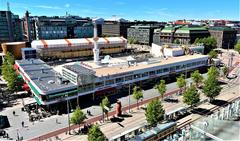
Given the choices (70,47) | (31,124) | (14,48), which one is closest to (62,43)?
(70,47)

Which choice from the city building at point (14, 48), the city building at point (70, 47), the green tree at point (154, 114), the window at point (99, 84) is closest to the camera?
the green tree at point (154, 114)

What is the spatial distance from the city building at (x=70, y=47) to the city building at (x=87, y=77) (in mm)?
33813

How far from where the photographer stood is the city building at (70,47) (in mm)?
150375

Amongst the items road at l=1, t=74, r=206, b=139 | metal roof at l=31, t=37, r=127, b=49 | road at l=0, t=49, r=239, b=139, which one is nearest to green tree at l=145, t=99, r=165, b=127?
road at l=0, t=49, r=239, b=139

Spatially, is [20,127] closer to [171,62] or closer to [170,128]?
[170,128]

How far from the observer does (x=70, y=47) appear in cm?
15925

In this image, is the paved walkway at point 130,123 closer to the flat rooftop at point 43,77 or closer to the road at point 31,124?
the road at point 31,124

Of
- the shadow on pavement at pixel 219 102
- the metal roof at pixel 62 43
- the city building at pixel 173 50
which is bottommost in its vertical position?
the shadow on pavement at pixel 219 102

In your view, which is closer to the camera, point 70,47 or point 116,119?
point 116,119

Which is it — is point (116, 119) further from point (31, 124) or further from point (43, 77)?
point (43, 77)

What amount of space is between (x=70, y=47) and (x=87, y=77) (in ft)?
278

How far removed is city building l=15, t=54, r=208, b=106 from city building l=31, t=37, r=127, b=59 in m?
33.8

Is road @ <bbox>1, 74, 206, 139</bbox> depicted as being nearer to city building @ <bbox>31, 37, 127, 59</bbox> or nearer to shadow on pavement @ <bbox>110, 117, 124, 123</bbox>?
shadow on pavement @ <bbox>110, 117, 124, 123</bbox>

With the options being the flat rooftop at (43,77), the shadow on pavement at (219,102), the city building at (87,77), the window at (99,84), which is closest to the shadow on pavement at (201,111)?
the shadow on pavement at (219,102)
